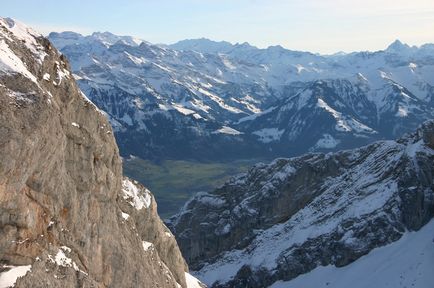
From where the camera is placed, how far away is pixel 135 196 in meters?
51.6

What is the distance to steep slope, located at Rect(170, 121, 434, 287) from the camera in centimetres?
8962

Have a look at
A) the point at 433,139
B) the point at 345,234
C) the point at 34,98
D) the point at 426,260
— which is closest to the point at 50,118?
the point at 34,98

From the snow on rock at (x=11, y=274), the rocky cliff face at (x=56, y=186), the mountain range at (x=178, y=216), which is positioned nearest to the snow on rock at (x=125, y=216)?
the rocky cliff face at (x=56, y=186)

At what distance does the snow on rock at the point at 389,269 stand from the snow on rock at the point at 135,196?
3440 centimetres

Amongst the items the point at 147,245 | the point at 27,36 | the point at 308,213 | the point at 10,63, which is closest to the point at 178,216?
the point at 308,213

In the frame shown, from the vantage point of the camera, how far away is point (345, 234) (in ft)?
303

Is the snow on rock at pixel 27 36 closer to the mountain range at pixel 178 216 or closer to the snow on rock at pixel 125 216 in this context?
the mountain range at pixel 178 216

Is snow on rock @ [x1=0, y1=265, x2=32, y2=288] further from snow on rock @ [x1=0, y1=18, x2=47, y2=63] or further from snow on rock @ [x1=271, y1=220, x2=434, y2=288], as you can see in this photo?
snow on rock @ [x1=271, y1=220, x2=434, y2=288]

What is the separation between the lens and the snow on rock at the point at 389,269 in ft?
234

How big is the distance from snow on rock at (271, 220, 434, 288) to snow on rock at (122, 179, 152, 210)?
1354 inches

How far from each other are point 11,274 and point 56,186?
606 cm

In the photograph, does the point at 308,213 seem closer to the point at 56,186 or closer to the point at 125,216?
the point at 125,216

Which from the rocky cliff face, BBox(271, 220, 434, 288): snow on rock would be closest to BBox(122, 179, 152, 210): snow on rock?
the rocky cliff face

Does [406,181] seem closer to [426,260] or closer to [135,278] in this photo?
[426,260]
